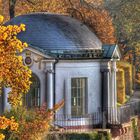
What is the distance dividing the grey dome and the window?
166cm

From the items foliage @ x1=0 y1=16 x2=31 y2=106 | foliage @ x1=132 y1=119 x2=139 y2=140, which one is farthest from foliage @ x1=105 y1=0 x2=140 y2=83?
foliage @ x1=0 y1=16 x2=31 y2=106

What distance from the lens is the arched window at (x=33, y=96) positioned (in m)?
25.3

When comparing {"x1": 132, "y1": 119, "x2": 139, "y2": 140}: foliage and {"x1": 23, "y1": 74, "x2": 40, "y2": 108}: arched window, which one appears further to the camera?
{"x1": 132, "y1": 119, "x2": 139, "y2": 140}: foliage

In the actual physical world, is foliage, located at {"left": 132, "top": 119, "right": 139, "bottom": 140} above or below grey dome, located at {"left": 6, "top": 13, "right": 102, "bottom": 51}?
below

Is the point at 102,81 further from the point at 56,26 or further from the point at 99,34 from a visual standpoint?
the point at 99,34

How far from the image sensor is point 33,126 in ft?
58.0

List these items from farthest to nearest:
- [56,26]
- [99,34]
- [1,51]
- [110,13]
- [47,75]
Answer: [110,13] → [99,34] → [56,26] → [47,75] → [1,51]

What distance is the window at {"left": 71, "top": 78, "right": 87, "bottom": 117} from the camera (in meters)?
25.7

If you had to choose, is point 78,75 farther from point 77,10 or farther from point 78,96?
point 77,10

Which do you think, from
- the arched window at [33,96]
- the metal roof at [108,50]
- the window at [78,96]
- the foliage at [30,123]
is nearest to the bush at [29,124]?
the foliage at [30,123]

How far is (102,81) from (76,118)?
2484 mm

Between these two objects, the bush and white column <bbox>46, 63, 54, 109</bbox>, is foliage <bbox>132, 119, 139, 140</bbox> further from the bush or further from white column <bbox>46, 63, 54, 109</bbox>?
the bush

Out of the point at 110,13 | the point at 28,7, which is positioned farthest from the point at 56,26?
the point at 110,13

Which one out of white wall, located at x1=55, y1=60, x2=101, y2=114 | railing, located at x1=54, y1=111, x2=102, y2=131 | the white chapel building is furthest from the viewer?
white wall, located at x1=55, y1=60, x2=101, y2=114
